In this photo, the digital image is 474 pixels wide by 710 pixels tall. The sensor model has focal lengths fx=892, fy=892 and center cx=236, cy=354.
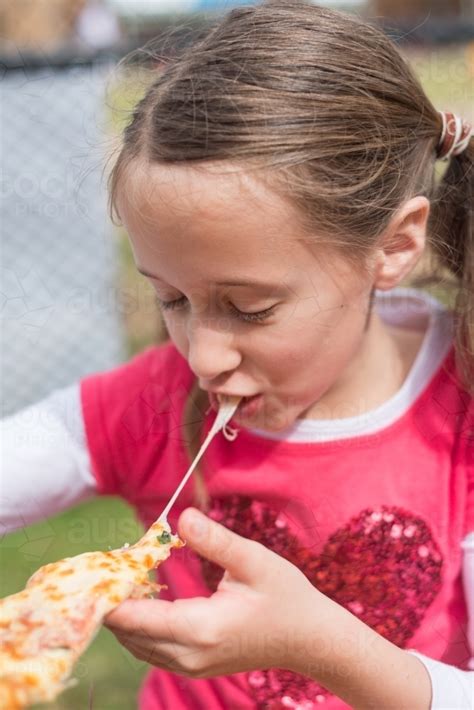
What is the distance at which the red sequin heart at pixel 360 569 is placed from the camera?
0.84 m

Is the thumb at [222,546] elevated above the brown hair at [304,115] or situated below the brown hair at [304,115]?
below

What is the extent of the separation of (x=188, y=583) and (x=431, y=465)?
28cm

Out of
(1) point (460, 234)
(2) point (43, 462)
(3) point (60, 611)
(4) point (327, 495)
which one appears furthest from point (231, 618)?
(1) point (460, 234)

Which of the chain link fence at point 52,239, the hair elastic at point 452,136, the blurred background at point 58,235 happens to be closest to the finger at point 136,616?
the hair elastic at point 452,136

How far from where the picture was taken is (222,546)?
0.68 metres

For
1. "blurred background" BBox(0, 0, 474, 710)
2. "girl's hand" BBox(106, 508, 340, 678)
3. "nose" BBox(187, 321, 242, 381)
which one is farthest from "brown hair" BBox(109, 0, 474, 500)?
"blurred background" BBox(0, 0, 474, 710)

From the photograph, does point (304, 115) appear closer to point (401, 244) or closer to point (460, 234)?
point (401, 244)

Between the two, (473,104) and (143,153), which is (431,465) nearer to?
(143,153)

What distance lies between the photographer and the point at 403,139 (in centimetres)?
87

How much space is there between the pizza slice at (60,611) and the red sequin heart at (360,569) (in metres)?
0.18

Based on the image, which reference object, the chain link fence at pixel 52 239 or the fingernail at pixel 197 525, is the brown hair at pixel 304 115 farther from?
the chain link fence at pixel 52 239

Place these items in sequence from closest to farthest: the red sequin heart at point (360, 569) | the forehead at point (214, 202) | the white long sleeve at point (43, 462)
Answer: the forehead at point (214, 202) → the red sequin heart at point (360, 569) → the white long sleeve at point (43, 462)

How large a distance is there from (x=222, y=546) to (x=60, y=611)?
0.42ft

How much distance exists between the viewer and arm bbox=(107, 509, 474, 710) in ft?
2.22
